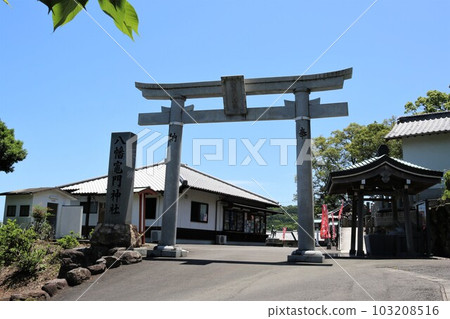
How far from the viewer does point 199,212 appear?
25562 mm

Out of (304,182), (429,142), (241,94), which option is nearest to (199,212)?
(429,142)

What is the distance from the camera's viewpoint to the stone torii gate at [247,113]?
11234 millimetres

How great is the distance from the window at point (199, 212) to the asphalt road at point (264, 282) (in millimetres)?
14325

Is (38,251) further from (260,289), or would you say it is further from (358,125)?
(358,125)

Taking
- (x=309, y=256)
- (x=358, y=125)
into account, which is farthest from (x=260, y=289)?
(x=358, y=125)

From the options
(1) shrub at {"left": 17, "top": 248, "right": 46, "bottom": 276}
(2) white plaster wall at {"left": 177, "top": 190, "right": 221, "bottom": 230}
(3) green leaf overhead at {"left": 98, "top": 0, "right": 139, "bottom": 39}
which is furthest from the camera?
(2) white plaster wall at {"left": 177, "top": 190, "right": 221, "bottom": 230}

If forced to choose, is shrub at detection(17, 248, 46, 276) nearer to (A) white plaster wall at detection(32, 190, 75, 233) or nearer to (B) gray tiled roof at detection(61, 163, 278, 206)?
(A) white plaster wall at detection(32, 190, 75, 233)

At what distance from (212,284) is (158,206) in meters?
16.3

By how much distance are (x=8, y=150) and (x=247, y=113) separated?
2181 centimetres

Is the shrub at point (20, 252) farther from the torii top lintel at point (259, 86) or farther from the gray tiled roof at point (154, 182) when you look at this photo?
the gray tiled roof at point (154, 182)

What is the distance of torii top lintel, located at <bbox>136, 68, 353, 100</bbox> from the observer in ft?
37.4

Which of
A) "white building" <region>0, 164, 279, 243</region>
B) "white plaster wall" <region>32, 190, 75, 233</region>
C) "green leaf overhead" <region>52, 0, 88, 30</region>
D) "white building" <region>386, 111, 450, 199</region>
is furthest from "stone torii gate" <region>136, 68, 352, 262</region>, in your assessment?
"white building" <region>386, 111, 450, 199</region>

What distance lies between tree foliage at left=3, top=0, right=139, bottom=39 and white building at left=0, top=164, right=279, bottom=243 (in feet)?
62.1
